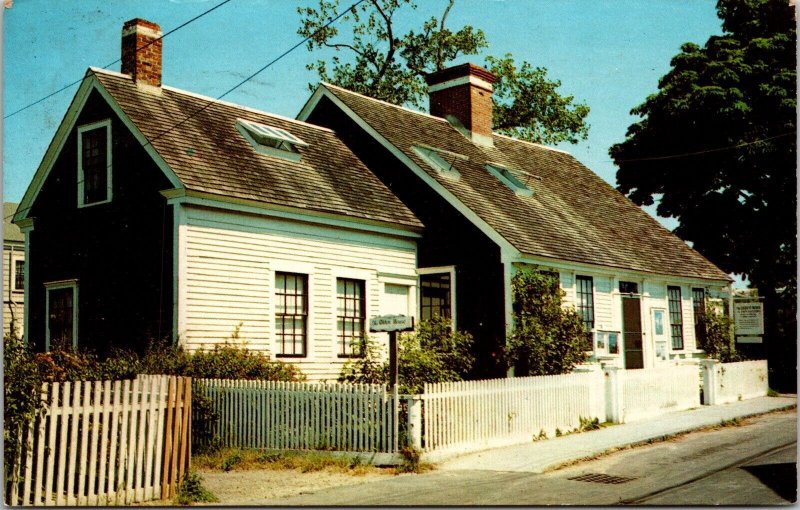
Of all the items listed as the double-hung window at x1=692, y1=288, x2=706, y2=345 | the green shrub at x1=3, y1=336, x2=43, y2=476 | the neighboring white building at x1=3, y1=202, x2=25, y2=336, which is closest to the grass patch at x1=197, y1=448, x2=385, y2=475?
the green shrub at x1=3, y1=336, x2=43, y2=476

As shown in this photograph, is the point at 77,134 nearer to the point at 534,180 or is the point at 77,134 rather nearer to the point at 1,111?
the point at 1,111

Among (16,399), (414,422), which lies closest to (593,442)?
(414,422)

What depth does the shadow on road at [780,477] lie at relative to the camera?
28.9ft

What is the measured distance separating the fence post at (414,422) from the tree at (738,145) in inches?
214

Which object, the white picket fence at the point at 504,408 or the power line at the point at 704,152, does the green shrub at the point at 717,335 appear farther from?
the white picket fence at the point at 504,408

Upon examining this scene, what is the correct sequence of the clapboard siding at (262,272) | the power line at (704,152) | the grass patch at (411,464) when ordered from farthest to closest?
the power line at (704,152), the clapboard siding at (262,272), the grass patch at (411,464)

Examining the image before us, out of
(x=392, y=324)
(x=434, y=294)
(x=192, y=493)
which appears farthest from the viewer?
(x=434, y=294)

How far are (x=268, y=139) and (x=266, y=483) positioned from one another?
8977 millimetres

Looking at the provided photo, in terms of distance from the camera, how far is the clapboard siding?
1431 cm

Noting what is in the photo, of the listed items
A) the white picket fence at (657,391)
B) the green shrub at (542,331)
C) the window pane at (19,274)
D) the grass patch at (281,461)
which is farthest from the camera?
the window pane at (19,274)

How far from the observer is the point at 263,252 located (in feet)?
50.6

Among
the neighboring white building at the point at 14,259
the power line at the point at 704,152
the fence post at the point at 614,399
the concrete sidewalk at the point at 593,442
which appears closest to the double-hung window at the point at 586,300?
the concrete sidewalk at the point at 593,442

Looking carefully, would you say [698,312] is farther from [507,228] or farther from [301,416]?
[301,416]

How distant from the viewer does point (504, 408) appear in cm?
1298
